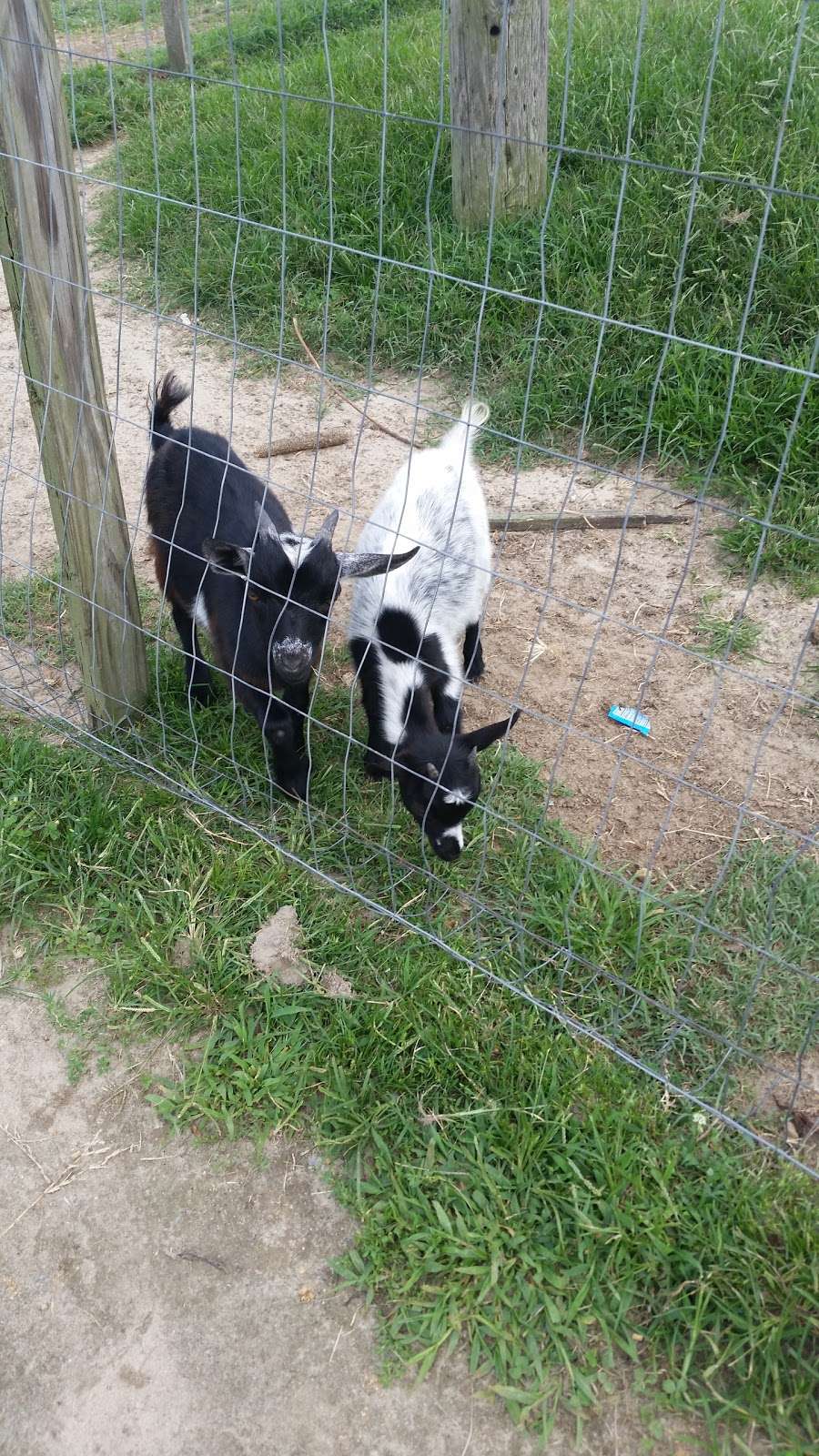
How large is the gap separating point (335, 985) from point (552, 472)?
10.2 ft

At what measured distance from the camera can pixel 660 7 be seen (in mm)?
6461

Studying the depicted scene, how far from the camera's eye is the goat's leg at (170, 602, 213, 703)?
14.1 ft

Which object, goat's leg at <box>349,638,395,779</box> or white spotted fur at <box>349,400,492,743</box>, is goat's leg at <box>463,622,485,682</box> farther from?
goat's leg at <box>349,638,395,779</box>

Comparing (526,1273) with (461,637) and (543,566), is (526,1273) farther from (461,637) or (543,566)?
(543,566)

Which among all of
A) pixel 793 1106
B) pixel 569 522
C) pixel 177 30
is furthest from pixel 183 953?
pixel 177 30

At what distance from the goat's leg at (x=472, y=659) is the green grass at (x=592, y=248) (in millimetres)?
1256

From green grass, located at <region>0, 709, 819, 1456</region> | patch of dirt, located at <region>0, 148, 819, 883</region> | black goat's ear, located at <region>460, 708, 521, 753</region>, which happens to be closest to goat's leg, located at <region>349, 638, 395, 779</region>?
green grass, located at <region>0, 709, 819, 1456</region>

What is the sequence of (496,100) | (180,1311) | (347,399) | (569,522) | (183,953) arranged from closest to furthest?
(180,1311), (183,953), (569,522), (496,100), (347,399)

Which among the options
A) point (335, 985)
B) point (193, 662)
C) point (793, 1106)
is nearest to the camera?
point (793, 1106)

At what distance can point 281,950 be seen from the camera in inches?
131

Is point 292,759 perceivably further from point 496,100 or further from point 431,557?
point 496,100

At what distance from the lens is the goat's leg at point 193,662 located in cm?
429

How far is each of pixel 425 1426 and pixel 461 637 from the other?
2953 millimetres

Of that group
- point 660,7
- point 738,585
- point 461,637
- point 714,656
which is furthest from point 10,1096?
point 660,7
